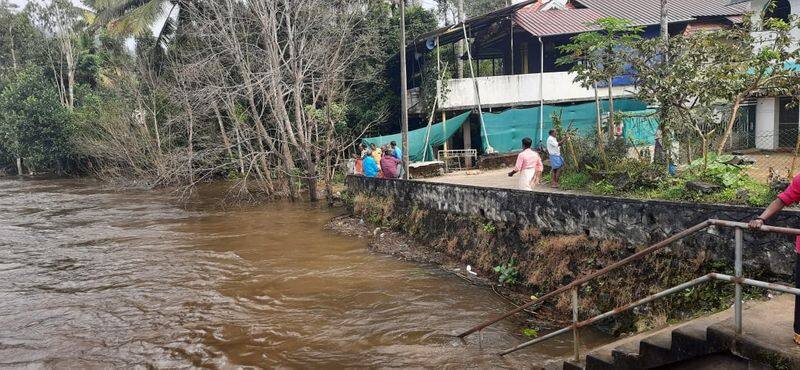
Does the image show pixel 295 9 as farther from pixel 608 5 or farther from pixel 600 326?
pixel 600 326

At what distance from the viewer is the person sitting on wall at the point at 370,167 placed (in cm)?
1555

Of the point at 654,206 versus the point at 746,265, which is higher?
the point at 654,206

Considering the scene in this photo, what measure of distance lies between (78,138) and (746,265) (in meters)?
34.7

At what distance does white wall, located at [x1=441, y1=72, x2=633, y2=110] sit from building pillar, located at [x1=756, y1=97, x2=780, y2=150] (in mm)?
4567

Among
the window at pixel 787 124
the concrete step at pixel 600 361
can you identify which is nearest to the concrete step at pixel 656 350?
the concrete step at pixel 600 361

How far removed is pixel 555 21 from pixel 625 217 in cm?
1602

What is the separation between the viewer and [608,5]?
24281mm

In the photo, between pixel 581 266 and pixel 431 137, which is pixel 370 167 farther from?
pixel 581 266

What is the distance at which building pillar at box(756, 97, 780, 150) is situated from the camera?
15820mm

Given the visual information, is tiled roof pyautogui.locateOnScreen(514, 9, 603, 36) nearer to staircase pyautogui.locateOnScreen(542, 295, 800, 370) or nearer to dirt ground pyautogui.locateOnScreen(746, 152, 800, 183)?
dirt ground pyautogui.locateOnScreen(746, 152, 800, 183)

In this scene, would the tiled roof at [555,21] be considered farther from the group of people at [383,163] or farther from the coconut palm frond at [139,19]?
the coconut palm frond at [139,19]

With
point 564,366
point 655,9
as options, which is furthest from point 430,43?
point 564,366

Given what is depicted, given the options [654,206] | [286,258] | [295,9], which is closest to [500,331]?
[654,206]

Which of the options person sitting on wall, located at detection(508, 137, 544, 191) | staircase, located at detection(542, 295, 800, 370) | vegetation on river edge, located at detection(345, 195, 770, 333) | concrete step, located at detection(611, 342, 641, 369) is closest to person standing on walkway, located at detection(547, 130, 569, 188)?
person sitting on wall, located at detection(508, 137, 544, 191)
